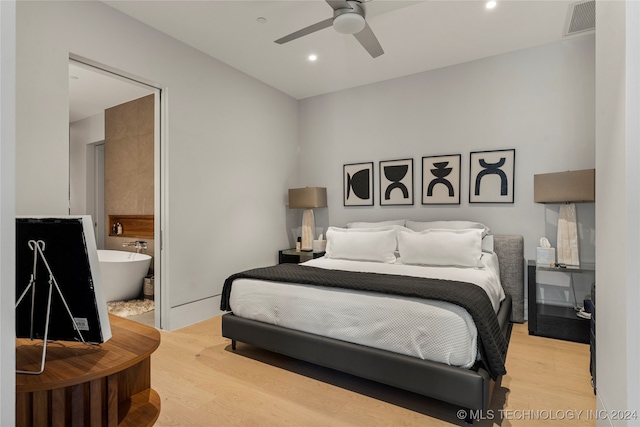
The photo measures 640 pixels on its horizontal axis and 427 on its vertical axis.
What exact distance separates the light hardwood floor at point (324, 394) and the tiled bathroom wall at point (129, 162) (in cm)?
265

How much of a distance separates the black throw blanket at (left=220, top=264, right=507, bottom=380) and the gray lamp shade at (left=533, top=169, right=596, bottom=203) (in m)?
1.41

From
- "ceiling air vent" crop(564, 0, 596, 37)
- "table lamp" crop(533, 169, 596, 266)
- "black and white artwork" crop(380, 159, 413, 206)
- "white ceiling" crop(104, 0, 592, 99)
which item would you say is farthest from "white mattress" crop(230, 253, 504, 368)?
"ceiling air vent" crop(564, 0, 596, 37)

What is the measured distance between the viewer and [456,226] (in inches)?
142

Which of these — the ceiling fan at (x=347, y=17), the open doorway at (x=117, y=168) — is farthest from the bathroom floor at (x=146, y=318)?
the ceiling fan at (x=347, y=17)

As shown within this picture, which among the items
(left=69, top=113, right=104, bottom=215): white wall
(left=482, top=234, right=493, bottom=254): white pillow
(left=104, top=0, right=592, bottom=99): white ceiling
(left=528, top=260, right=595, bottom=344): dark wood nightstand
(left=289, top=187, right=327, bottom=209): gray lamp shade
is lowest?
(left=528, top=260, right=595, bottom=344): dark wood nightstand

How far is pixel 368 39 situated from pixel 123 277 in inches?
151

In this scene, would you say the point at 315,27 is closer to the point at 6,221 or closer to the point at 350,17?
the point at 350,17

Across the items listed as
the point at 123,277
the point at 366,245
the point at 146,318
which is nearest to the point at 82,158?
the point at 123,277

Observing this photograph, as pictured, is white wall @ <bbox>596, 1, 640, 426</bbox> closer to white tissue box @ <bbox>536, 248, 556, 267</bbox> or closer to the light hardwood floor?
the light hardwood floor

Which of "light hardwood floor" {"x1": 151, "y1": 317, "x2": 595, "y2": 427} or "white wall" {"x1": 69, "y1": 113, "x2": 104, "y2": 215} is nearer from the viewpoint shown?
"light hardwood floor" {"x1": 151, "y1": 317, "x2": 595, "y2": 427}

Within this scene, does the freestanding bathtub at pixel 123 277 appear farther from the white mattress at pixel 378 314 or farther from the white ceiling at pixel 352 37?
the white ceiling at pixel 352 37

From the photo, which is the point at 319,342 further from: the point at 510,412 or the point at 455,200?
the point at 455,200

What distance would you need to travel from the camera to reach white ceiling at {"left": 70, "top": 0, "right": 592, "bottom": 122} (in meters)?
2.80

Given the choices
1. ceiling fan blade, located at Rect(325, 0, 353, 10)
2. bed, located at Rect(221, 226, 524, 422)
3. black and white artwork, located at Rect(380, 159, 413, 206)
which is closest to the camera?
bed, located at Rect(221, 226, 524, 422)
